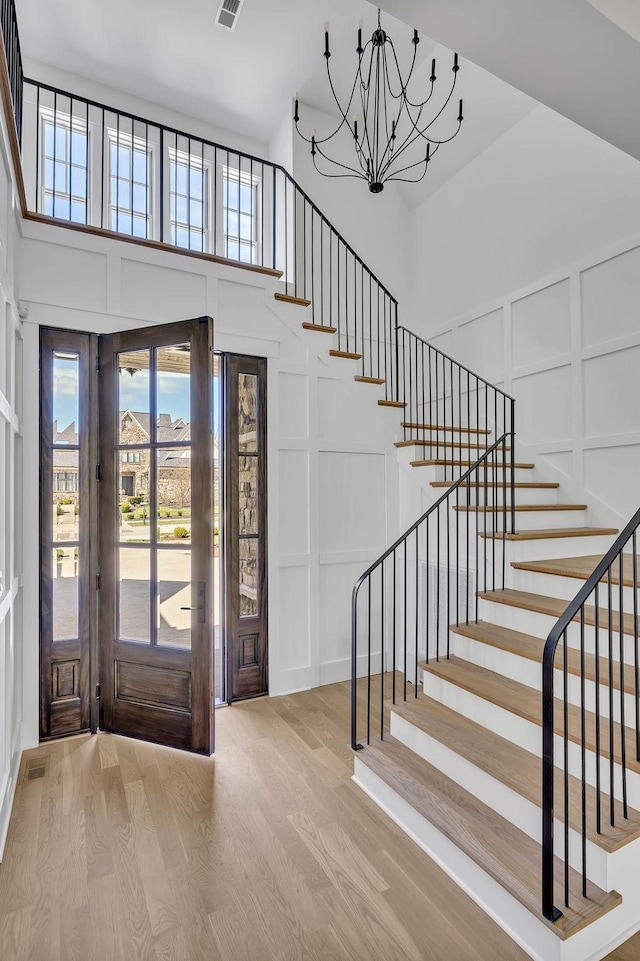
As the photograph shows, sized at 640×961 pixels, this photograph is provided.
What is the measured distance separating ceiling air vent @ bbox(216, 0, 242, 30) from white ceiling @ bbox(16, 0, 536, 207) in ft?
0.17

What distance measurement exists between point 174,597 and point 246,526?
32.7 inches

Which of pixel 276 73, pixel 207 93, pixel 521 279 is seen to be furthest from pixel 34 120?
pixel 521 279

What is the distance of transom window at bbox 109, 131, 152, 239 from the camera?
480 centimetres

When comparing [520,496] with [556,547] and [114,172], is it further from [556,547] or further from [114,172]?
[114,172]

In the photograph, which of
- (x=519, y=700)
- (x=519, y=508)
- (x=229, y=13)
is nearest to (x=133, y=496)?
(x=519, y=700)

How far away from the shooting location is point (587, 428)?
3854mm

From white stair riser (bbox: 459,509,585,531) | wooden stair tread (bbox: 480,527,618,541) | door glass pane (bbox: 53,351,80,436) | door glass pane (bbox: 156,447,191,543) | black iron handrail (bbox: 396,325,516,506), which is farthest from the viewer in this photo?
black iron handrail (bbox: 396,325,516,506)

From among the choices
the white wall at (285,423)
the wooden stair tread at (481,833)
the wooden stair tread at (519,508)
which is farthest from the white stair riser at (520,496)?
the wooden stair tread at (481,833)

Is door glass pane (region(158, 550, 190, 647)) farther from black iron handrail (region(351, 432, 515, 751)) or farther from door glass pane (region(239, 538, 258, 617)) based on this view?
black iron handrail (region(351, 432, 515, 751))

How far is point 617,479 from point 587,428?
1.52 ft

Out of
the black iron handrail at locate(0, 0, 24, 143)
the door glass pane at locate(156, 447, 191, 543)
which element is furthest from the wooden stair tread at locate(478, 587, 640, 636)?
the black iron handrail at locate(0, 0, 24, 143)

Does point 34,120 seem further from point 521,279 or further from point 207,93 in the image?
point 521,279

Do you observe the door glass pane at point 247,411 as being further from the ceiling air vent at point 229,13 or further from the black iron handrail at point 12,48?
the ceiling air vent at point 229,13

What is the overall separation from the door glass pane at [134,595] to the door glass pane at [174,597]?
94mm
